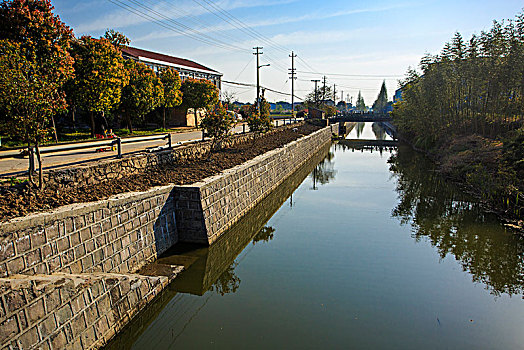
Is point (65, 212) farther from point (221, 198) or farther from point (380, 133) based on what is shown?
point (380, 133)

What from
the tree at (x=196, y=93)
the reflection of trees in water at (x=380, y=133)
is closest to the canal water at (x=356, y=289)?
the tree at (x=196, y=93)

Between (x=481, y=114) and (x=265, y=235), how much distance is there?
16.3 meters

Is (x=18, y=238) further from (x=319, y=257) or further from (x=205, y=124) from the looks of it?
(x=205, y=124)

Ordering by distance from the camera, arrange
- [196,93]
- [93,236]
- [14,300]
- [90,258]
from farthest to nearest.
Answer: [196,93]
[93,236]
[90,258]
[14,300]

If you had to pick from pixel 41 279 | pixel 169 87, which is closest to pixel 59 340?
pixel 41 279

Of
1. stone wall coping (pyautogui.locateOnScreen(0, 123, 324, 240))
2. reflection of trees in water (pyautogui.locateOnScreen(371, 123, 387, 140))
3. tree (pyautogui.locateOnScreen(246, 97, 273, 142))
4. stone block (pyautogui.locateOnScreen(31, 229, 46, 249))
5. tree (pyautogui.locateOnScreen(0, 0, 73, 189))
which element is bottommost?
reflection of trees in water (pyautogui.locateOnScreen(371, 123, 387, 140))

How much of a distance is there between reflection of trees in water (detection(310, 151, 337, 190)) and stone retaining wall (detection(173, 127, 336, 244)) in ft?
12.3

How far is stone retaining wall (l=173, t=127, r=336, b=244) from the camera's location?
8383 millimetres

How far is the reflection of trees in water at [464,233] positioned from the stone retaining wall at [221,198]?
4.82 m

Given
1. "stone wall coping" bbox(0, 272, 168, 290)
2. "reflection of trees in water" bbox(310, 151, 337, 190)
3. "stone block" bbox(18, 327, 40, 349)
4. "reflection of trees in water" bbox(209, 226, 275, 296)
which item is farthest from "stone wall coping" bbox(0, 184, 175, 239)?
"reflection of trees in water" bbox(310, 151, 337, 190)

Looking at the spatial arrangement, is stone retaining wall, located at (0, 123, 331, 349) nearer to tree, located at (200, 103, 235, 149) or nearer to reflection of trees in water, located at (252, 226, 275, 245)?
reflection of trees in water, located at (252, 226, 275, 245)

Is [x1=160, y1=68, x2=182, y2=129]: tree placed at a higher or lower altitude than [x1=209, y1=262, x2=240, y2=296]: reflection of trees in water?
higher

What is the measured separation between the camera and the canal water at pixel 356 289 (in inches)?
220

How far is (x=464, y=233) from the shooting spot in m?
10.5
